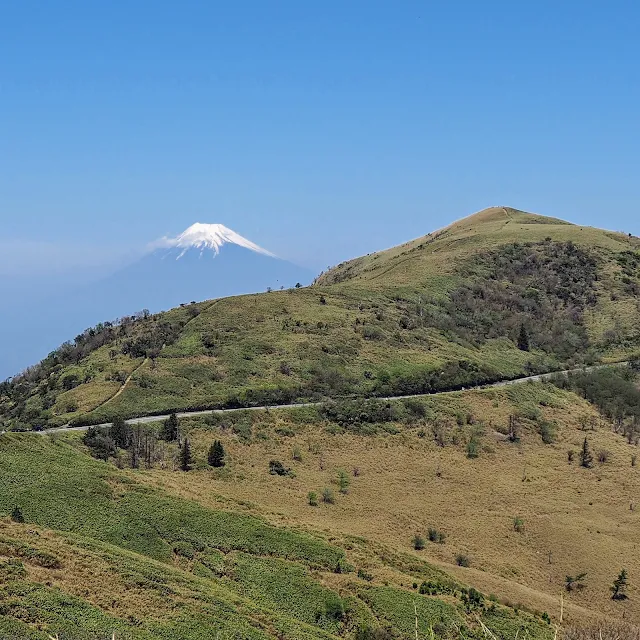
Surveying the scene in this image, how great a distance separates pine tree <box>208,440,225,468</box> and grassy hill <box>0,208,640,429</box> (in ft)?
33.2

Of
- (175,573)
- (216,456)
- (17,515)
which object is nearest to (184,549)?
(175,573)

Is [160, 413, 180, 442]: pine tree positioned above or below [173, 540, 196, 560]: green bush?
above

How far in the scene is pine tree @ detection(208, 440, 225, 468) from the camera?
148 ft

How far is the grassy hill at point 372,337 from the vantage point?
59.2 m

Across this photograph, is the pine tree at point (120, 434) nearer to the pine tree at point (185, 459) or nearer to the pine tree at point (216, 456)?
the pine tree at point (185, 459)

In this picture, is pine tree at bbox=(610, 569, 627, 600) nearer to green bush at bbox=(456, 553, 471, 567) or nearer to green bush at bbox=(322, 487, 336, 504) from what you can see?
green bush at bbox=(456, 553, 471, 567)

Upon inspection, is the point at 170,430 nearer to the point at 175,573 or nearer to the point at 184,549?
the point at 184,549

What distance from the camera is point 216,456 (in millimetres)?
45344

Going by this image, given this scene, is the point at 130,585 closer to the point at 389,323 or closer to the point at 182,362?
the point at 182,362

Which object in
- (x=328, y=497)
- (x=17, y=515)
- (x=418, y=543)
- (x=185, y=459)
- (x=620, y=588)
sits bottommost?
(x=620, y=588)

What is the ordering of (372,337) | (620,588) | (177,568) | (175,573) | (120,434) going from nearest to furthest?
1. (175,573)
2. (177,568)
3. (620,588)
4. (120,434)
5. (372,337)

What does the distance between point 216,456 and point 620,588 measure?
25.6 meters

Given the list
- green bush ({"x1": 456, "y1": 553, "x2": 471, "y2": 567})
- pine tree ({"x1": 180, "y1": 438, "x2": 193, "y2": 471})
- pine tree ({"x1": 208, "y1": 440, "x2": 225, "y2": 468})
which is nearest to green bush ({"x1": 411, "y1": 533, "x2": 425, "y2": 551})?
green bush ({"x1": 456, "y1": 553, "x2": 471, "y2": 567})

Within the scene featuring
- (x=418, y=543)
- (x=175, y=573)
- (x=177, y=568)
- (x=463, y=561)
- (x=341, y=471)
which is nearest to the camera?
(x=175, y=573)
